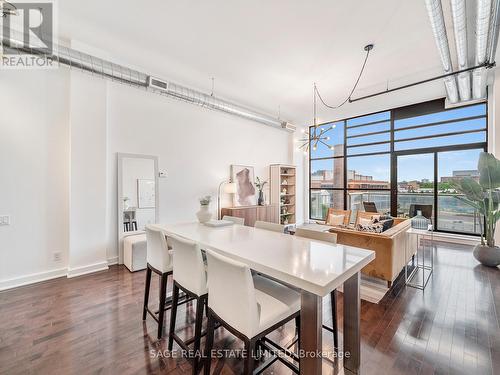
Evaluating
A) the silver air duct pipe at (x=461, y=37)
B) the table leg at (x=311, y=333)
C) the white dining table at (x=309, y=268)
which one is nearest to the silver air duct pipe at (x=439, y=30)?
the silver air duct pipe at (x=461, y=37)

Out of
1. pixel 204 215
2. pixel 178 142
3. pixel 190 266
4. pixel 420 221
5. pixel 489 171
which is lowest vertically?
pixel 420 221

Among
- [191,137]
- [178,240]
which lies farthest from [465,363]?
[191,137]

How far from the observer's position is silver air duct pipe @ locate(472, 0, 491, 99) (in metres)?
2.34

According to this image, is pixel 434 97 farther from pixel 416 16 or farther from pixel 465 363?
pixel 465 363

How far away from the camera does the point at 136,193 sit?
4047 mm

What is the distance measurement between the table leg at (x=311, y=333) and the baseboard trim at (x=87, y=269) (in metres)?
3.53

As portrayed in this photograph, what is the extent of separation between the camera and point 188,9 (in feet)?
8.50

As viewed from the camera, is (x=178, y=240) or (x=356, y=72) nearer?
(x=178, y=240)

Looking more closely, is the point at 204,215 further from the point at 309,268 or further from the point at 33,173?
the point at 33,173

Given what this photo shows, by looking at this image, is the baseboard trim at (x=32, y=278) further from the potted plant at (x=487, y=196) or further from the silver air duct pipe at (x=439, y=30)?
the potted plant at (x=487, y=196)

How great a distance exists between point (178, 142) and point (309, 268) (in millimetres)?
4050

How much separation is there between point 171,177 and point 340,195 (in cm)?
533

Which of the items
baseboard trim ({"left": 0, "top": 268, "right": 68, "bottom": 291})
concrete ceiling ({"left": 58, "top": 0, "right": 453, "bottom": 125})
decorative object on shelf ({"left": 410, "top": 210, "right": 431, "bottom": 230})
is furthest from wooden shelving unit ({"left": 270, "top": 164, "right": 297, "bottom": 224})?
baseboard trim ({"left": 0, "top": 268, "right": 68, "bottom": 291})

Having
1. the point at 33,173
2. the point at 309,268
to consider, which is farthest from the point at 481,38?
the point at 33,173
